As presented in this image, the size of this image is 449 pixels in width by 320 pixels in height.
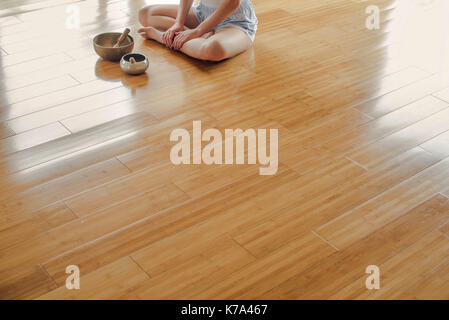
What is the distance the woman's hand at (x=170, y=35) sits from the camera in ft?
9.05

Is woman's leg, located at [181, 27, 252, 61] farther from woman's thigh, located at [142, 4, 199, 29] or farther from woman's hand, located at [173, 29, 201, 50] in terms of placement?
woman's thigh, located at [142, 4, 199, 29]

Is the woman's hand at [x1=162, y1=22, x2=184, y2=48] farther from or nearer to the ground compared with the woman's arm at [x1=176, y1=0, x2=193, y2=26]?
nearer to the ground

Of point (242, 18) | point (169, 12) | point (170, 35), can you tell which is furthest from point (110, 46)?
point (242, 18)

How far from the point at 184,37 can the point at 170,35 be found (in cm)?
8

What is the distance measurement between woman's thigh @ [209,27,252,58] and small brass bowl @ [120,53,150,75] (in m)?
0.35

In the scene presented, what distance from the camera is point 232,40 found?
8.75 feet

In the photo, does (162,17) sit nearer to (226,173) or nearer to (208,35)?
(208,35)

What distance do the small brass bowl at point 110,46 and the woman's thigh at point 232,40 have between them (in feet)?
1.33

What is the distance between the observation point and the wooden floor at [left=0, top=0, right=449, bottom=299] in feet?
5.05

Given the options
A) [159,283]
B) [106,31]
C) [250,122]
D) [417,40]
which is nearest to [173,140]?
[250,122]

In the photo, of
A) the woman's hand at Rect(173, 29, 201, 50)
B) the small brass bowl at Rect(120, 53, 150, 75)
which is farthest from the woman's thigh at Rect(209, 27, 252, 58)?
the small brass bowl at Rect(120, 53, 150, 75)

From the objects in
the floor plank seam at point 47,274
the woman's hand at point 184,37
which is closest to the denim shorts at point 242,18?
the woman's hand at point 184,37
